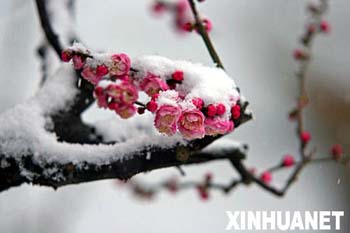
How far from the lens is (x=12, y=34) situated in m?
1.81

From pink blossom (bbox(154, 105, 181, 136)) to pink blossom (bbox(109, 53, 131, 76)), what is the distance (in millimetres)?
101

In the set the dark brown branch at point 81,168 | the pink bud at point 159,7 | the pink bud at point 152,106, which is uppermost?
the pink bud at point 159,7

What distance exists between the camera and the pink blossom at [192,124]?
0.81 meters

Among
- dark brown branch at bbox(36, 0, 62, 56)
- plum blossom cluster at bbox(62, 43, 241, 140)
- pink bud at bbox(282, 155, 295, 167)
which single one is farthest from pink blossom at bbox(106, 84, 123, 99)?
pink bud at bbox(282, 155, 295, 167)

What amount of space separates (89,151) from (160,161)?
4.8 inches

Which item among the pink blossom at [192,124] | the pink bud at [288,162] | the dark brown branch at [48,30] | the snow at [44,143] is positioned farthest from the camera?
the pink bud at [288,162]

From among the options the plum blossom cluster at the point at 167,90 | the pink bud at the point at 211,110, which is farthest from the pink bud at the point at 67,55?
the pink bud at the point at 211,110

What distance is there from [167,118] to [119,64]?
0.12m

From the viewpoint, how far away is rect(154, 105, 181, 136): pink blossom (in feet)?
2.67

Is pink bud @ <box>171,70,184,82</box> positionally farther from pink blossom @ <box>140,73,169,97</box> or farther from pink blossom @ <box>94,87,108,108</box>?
pink blossom @ <box>94,87,108,108</box>

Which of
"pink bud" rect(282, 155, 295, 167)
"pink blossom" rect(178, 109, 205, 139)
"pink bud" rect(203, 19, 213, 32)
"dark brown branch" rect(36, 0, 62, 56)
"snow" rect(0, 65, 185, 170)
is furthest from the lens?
"pink bud" rect(282, 155, 295, 167)

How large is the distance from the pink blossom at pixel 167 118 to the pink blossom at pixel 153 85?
0.06 m

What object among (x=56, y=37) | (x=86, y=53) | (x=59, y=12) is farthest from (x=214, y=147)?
(x=59, y=12)

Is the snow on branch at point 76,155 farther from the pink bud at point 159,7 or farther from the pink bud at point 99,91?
the pink bud at point 159,7
